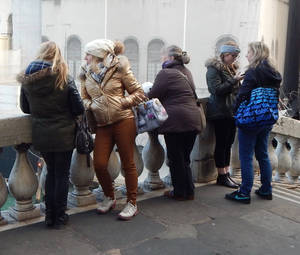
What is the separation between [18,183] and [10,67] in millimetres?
32532

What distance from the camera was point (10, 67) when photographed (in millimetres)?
34562

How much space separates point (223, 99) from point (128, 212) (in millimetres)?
1632

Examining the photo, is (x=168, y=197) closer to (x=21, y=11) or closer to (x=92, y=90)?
(x=92, y=90)

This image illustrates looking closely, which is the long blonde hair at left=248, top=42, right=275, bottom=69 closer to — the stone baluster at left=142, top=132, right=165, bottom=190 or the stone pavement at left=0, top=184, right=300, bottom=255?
the stone baluster at left=142, top=132, right=165, bottom=190

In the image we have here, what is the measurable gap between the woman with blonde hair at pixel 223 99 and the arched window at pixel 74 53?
99.7 ft

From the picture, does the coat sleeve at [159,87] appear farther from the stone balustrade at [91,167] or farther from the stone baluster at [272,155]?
the stone baluster at [272,155]

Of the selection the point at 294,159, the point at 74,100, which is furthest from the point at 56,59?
the point at 294,159

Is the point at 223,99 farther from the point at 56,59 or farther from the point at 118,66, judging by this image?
the point at 56,59

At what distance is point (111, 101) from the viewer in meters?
3.75

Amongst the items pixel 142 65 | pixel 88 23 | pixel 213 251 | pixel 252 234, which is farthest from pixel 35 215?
pixel 88 23

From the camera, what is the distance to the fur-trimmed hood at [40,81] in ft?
11.1

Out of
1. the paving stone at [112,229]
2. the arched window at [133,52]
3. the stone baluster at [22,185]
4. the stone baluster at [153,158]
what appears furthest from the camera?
the arched window at [133,52]

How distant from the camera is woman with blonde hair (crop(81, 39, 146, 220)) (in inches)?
147

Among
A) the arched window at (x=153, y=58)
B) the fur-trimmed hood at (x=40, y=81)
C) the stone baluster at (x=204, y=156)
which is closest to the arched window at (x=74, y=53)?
the arched window at (x=153, y=58)
